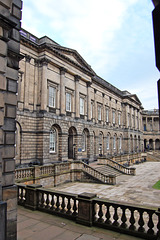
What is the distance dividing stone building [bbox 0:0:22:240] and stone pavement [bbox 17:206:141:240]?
0.66m

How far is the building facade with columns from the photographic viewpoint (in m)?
19.9

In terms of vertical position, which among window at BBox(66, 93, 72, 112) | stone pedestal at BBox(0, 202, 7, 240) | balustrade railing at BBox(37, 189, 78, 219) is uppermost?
window at BBox(66, 93, 72, 112)

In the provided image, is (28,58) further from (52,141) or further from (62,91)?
(52,141)

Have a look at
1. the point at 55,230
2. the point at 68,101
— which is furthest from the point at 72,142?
the point at 55,230

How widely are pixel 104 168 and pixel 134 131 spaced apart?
32.2 metres

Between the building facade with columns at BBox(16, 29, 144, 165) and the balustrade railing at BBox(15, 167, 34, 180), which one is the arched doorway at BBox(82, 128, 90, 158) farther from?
the balustrade railing at BBox(15, 167, 34, 180)

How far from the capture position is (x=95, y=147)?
1282 inches

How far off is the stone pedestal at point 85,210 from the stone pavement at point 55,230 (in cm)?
17

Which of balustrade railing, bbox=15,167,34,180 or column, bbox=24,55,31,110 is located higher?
column, bbox=24,55,31,110

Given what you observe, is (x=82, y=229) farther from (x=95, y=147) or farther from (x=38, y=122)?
(x=95, y=147)

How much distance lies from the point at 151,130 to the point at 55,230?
66.0 m

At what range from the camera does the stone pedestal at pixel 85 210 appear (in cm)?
601

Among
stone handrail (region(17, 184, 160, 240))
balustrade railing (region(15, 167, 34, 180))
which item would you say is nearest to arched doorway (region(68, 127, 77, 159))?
balustrade railing (region(15, 167, 34, 180))

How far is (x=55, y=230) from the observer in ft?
18.1
